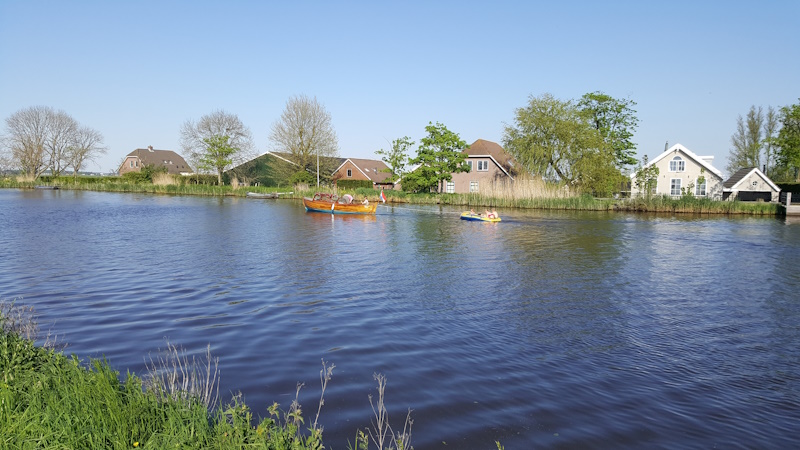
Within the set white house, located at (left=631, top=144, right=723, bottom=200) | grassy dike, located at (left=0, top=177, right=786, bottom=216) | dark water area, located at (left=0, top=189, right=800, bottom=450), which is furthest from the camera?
white house, located at (left=631, top=144, right=723, bottom=200)

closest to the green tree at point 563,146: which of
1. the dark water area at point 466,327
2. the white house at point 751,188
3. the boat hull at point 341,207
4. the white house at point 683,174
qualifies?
the white house at point 683,174

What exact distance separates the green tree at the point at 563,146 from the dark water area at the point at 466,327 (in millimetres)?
34164

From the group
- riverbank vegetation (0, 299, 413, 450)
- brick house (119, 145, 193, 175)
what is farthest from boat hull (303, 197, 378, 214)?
brick house (119, 145, 193, 175)

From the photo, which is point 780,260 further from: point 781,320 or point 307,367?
point 307,367

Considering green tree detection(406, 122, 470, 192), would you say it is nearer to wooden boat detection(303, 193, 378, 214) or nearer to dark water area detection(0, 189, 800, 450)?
wooden boat detection(303, 193, 378, 214)

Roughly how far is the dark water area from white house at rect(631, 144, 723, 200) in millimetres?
35092

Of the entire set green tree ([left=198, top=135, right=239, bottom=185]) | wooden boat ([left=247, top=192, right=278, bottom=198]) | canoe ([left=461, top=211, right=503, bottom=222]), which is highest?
green tree ([left=198, top=135, right=239, bottom=185])

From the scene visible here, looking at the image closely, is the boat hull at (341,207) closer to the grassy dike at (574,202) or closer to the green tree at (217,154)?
the grassy dike at (574,202)

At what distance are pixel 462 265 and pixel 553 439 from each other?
12097mm

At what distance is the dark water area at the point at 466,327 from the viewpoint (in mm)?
6613

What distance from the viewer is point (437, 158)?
5759 cm

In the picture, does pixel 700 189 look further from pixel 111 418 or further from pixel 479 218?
pixel 111 418

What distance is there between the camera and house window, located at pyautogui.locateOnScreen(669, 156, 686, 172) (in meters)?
55.0

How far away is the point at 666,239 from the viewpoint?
88.9ft
